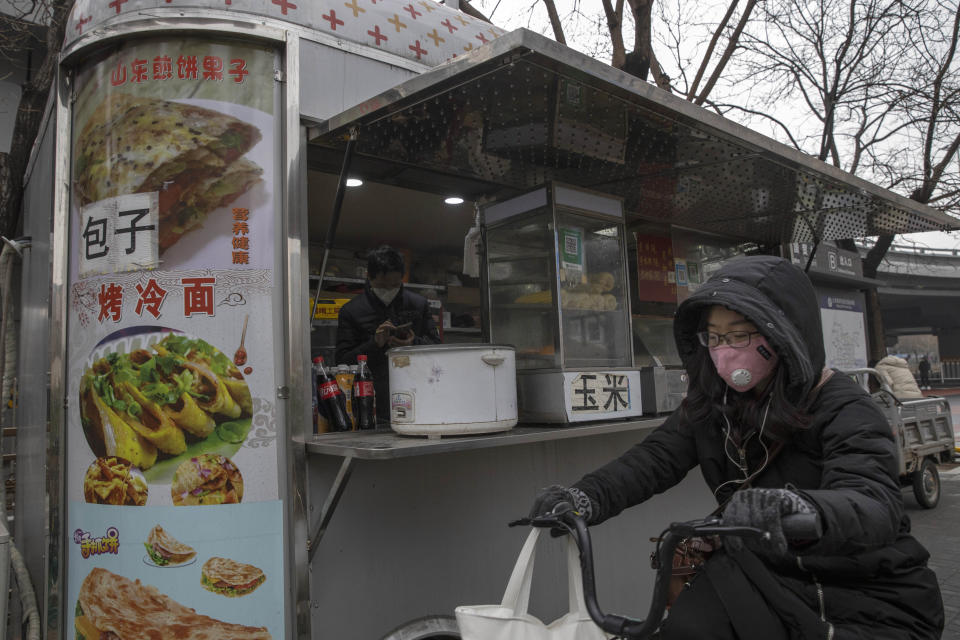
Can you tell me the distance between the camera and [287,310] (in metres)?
2.60

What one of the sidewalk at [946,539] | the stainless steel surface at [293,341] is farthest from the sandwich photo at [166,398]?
the sidewalk at [946,539]

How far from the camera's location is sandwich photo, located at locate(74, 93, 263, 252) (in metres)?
2.57

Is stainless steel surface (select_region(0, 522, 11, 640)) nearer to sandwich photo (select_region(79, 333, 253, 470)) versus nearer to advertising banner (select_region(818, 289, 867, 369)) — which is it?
sandwich photo (select_region(79, 333, 253, 470))

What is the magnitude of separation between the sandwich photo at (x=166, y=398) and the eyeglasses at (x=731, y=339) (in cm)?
173

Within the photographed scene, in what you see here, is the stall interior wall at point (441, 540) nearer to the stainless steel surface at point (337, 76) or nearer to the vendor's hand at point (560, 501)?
the vendor's hand at point (560, 501)

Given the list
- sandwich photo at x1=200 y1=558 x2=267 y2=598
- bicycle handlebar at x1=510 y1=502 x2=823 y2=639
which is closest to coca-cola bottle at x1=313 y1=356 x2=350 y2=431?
sandwich photo at x1=200 y1=558 x2=267 y2=598

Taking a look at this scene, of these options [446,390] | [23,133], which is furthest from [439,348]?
[23,133]

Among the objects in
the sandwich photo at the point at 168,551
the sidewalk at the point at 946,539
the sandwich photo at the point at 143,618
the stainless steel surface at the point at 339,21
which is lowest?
the sidewalk at the point at 946,539

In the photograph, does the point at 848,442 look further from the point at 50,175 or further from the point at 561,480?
the point at 50,175

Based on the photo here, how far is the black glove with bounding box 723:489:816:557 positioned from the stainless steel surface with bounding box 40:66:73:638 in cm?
259

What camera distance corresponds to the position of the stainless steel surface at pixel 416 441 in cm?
219

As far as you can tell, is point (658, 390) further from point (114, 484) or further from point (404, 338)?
point (114, 484)

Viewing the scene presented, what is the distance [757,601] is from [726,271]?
2.89ft

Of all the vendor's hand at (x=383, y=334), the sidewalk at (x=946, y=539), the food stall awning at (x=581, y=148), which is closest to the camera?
the food stall awning at (x=581, y=148)
